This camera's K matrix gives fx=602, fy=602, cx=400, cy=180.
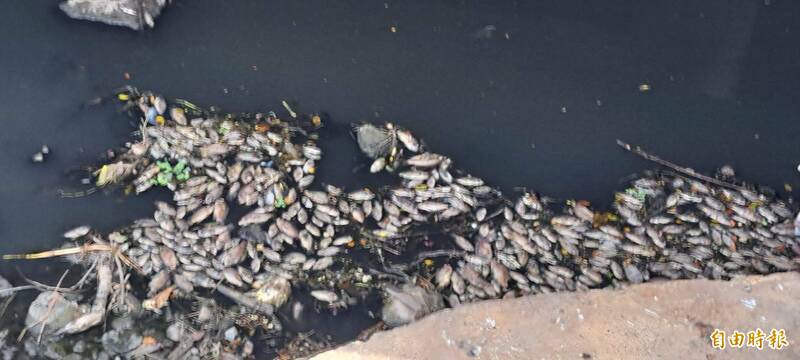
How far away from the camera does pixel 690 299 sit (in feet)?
8.38

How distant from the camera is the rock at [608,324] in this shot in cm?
247

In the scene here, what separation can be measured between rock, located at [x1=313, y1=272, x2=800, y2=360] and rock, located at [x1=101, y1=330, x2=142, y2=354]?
811 mm

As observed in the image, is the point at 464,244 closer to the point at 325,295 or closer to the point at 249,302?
the point at 325,295

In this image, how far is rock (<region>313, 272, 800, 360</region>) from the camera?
8.10 feet

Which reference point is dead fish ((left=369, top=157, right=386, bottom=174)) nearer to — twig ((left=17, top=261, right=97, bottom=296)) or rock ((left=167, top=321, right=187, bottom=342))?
rock ((left=167, top=321, right=187, bottom=342))

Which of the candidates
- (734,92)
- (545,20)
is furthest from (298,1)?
(734,92)

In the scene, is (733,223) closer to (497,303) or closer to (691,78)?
(691,78)

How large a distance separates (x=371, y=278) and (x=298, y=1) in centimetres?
128

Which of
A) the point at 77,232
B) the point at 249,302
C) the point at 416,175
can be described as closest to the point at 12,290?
the point at 77,232

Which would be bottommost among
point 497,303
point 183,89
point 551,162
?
point 497,303

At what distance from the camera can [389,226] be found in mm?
2660

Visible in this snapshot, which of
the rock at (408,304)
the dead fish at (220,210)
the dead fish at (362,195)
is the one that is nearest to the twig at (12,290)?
the dead fish at (220,210)

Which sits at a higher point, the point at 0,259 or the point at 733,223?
the point at 733,223

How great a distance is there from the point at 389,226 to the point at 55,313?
4.91 feet
